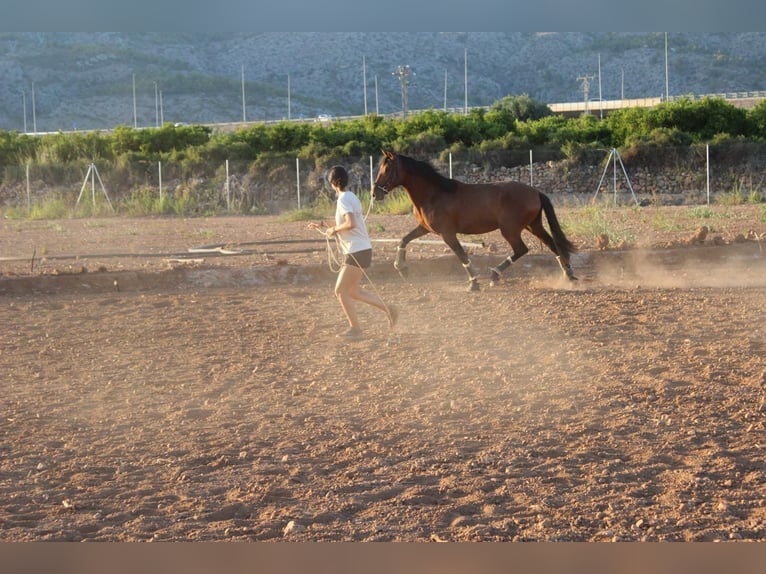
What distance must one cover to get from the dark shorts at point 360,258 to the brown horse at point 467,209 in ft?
8.72

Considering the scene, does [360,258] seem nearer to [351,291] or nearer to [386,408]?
[351,291]

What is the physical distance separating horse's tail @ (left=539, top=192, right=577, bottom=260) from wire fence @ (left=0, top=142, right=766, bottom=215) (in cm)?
1722

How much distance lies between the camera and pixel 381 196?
11.1 meters

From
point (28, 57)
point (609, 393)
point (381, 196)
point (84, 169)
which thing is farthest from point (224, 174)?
point (28, 57)

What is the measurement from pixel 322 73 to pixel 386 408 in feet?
324

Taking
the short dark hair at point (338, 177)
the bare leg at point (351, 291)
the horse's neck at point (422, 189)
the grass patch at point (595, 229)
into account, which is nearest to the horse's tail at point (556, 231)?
the horse's neck at point (422, 189)

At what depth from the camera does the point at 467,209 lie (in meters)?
11.9

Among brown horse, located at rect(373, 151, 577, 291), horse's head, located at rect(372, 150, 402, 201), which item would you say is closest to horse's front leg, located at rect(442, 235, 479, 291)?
brown horse, located at rect(373, 151, 577, 291)

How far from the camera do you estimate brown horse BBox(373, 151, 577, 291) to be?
38.1ft

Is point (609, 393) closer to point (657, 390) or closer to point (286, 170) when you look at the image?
point (657, 390)

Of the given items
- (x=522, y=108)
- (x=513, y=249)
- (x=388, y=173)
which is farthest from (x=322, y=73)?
(x=388, y=173)

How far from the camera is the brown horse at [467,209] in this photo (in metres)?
11.6

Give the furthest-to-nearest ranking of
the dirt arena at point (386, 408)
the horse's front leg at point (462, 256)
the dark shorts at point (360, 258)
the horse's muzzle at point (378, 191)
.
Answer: the horse's front leg at point (462, 256)
the horse's muzzle at point (378, 191)
the dark shorts at point (360, 258)
the dirt arena at point (386, 408)

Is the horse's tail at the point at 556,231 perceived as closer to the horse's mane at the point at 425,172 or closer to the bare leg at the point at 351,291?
the horse's mane at the point at 425,172
